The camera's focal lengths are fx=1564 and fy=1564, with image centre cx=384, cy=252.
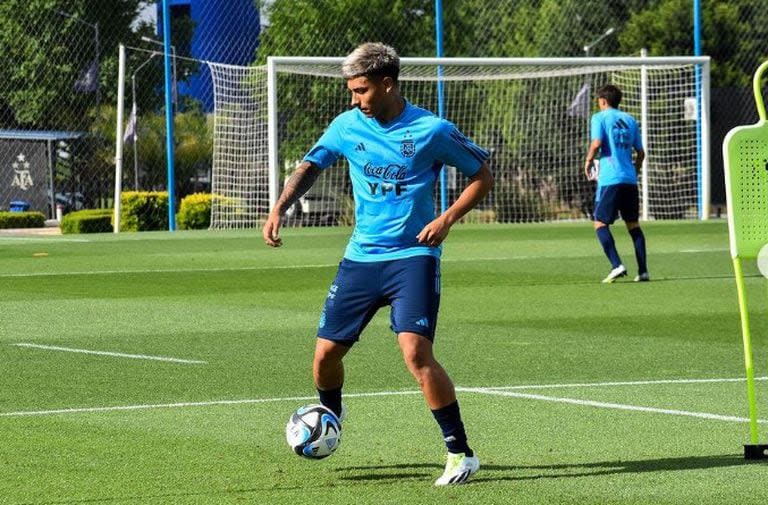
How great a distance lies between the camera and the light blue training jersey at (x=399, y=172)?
6.76m

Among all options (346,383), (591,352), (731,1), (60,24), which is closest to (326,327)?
(346,383)

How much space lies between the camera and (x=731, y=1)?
191 ft

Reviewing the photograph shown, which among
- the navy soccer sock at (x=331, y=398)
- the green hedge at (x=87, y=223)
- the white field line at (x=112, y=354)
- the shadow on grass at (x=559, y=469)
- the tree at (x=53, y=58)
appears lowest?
the shadow on grass at (x=559, y=469)

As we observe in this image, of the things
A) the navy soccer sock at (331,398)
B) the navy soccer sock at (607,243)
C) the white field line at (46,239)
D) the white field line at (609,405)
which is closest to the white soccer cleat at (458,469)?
the navy soccer sock at (331,398)

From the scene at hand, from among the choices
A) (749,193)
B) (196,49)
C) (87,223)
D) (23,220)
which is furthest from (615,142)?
Result: (196,49)

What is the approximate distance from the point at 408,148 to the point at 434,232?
1.36 ft

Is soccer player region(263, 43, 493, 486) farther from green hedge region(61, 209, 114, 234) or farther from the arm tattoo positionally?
green hedge region(61, 209, 114, 234)

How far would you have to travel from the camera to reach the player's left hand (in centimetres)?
659

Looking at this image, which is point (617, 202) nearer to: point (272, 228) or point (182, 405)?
point (182, 405)

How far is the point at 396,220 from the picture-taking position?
6.77 meters

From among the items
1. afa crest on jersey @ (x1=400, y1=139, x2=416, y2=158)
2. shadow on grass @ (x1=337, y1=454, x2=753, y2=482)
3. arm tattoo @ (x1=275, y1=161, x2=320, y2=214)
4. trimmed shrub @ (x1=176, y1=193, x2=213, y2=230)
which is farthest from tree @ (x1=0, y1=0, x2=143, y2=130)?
shadow on grass @ (x1=337, y1=454, x2=753, y2=482)

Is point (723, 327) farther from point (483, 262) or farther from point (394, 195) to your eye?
point (483, 262)

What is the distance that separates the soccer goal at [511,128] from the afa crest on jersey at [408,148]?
2503 centimetres

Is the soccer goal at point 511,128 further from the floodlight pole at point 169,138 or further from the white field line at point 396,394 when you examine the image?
the white field line at point 396,394
